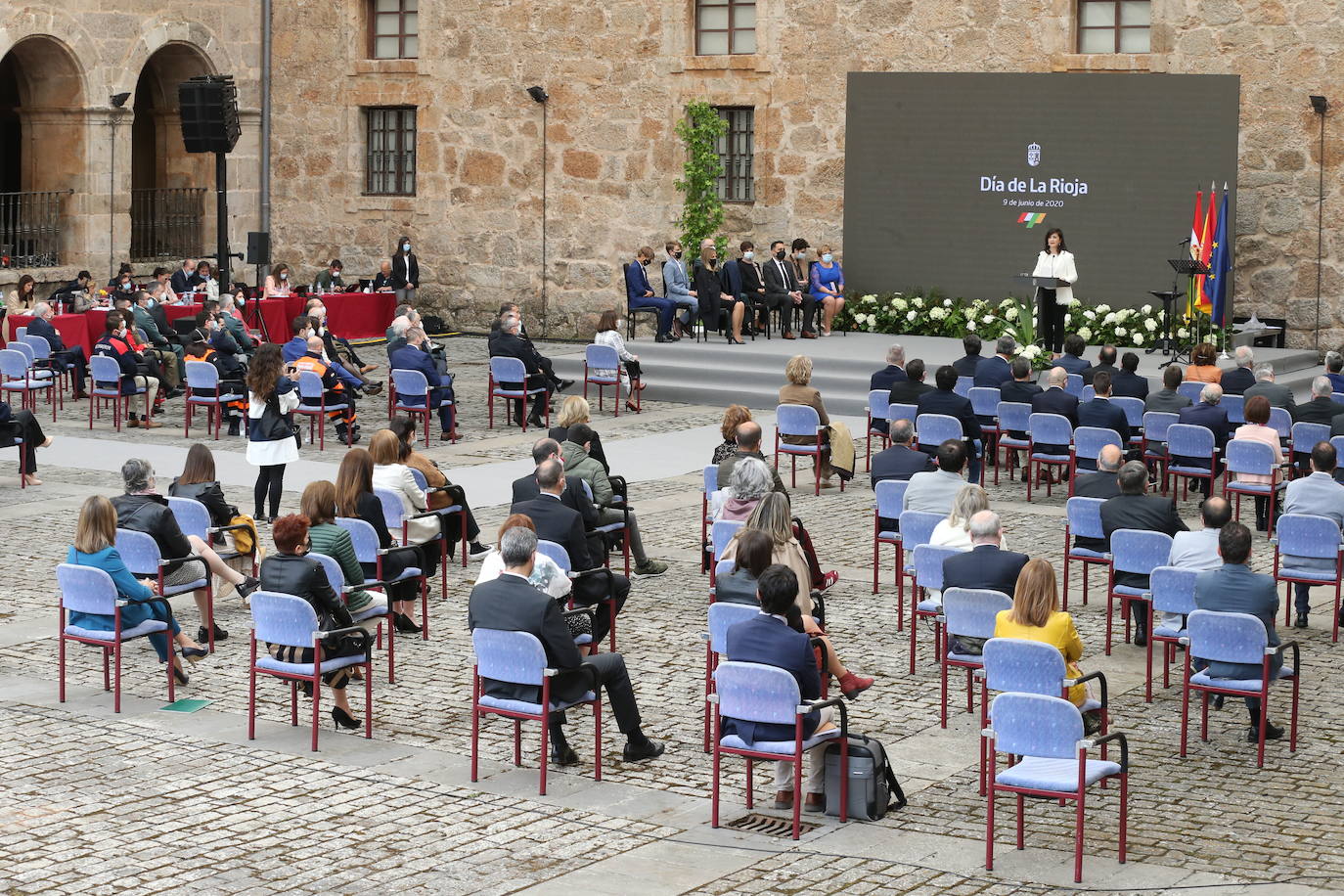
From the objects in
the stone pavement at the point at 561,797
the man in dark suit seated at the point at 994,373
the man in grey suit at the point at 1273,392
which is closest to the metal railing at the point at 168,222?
the man in dark suit seated at the point at 994,373

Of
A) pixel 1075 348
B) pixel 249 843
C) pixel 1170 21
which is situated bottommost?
pixel 249 843

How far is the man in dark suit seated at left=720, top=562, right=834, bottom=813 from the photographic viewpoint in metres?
8.31

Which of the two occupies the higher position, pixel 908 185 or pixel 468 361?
pixel 908 185

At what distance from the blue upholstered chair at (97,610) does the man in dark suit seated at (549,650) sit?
2.15 metres

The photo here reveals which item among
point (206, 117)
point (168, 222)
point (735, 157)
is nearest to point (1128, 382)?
point (735, 157)

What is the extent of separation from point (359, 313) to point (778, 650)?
20117mm

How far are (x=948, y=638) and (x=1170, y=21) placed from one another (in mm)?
15979

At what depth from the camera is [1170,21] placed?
77.8ft

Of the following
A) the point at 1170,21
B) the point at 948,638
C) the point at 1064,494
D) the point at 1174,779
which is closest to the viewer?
the point at 1174,779

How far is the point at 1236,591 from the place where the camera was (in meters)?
9.41

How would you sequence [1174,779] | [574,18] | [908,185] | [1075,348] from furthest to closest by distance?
[574,18]
[908,185]
[1075,348]
[1174,779]

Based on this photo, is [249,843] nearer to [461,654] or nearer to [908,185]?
[461,654]

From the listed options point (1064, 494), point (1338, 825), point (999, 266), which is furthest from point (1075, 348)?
A: point (1338, 825)

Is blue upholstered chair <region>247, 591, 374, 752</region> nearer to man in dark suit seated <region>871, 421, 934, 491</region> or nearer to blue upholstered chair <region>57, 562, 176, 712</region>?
blue upholstered chair <region>57, 562, 176, 712</region>
